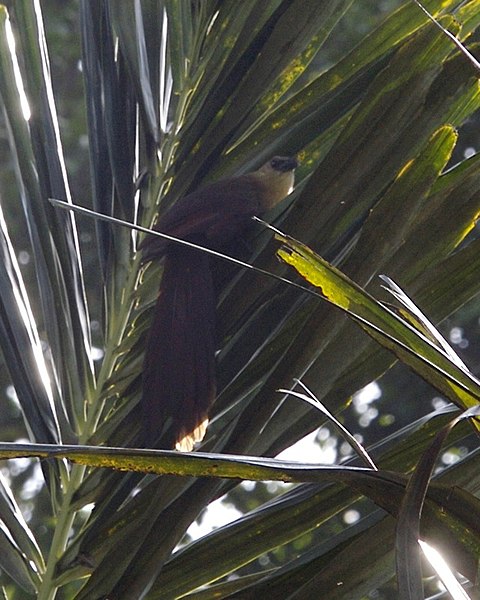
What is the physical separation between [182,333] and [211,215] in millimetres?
506

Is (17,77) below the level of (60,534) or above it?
above

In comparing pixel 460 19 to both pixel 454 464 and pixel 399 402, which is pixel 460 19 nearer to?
pixel 454 464

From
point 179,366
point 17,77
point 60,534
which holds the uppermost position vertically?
point 17,77

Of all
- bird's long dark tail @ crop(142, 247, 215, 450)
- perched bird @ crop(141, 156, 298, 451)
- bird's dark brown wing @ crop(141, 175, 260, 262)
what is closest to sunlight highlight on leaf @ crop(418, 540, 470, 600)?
perched bird @ crop(141, 156, 298, 451)

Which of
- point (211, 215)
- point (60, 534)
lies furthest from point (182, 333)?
point (211, 215)

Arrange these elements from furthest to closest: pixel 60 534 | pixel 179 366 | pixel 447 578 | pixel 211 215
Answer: pixel 211 215
pixel 179 366
pixel 60 534
pixel 447 578

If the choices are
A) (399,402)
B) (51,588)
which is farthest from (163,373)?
(399,402)

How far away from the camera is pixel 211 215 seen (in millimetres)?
1688

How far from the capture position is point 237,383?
1016 mm

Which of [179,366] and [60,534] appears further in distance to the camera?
[179,366]

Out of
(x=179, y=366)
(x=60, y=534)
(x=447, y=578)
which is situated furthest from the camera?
(x=179, y=366)

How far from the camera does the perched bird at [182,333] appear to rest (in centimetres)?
106

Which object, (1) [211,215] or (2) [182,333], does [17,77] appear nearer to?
(2) [182,333]

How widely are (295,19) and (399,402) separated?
9.65 feet
